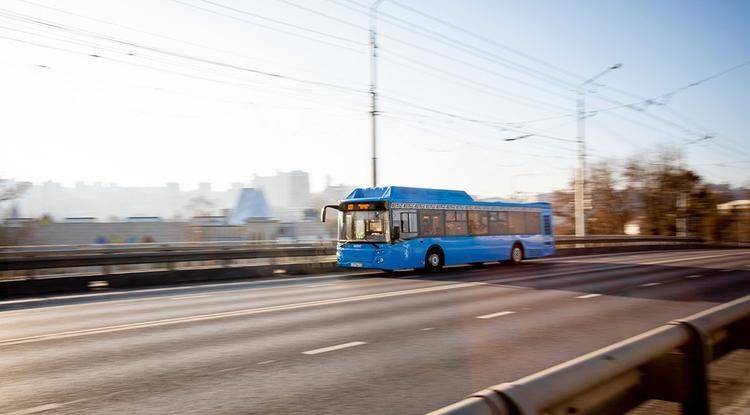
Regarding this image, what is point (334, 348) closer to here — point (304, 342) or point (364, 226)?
point (304, 342)

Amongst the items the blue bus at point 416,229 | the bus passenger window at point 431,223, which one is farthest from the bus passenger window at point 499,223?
the bus passenger window at point 431,223

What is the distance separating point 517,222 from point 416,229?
7306mm

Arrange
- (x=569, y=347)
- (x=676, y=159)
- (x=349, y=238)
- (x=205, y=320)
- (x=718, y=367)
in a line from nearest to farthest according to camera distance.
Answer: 1. (x=718, y=367)
2. (x=569, y=347)
3. (x=205, y=320)
4. (x=349, y=238)
5. (x=676, y=159)

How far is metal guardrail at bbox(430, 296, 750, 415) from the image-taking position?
235 cm

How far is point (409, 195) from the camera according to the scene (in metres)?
21.1

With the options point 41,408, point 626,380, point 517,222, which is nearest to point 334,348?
point 41,408

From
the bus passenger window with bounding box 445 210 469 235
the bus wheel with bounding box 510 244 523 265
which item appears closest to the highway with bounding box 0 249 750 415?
the bus passenger window with bounding box 445 210 469 235

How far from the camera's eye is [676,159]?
236ft

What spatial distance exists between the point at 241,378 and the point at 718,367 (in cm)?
449

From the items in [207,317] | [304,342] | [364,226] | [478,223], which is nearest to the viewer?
[304,342]

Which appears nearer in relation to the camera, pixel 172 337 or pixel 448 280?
pixel 172 337

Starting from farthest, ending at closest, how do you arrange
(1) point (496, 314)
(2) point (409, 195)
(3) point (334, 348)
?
(2) point (409, 195), (1) point (496, 314), (3) point (334, 348)

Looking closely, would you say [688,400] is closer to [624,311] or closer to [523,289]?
[624,311]

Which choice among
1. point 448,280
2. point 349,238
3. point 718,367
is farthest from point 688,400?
point 349,238
